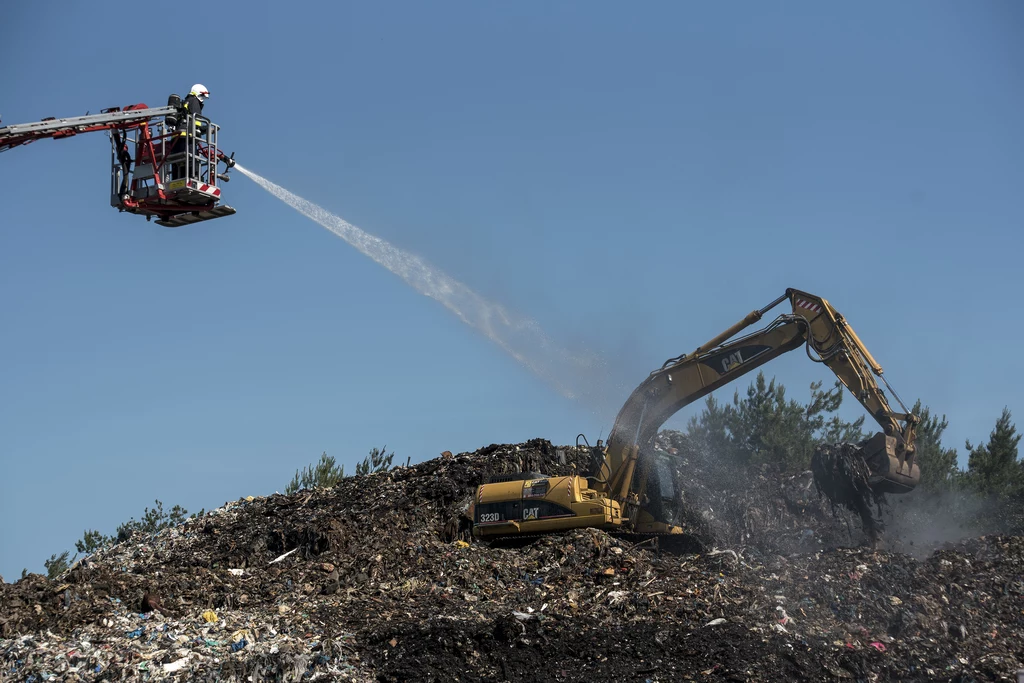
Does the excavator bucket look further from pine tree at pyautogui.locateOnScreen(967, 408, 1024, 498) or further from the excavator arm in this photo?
pine tree at pyautogui.locateOnScreen(967, 408, 1024, 498)

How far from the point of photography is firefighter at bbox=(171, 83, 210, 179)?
12859 mm

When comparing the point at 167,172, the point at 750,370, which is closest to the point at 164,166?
the point at 167,172

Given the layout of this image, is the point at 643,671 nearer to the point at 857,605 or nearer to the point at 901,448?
the point at 857,605

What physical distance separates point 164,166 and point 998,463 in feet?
116

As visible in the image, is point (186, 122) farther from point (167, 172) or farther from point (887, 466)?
point (887, 466)

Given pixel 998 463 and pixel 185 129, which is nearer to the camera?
pixel 185 129

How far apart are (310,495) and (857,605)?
527 inches

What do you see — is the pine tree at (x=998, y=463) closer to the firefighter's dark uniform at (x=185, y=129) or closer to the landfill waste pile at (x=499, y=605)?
the landfill waste pile at (x=499, y=605)

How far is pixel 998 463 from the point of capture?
39688mm

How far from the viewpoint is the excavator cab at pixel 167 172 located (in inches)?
503

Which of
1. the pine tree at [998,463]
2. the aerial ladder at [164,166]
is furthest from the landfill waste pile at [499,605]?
the pine tree at [998,463]

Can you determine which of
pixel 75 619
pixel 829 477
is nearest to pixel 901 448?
pixel 829 477

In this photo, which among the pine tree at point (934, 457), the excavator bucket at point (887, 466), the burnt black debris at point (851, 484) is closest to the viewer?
the excavator bucket at point (887, 466)

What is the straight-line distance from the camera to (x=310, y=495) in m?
26.0
